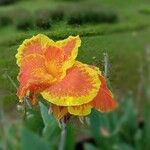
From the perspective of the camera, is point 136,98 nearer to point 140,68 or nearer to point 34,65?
point 140,68

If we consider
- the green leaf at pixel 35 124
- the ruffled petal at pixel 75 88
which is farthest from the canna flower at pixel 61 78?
the green leaf at pixel 35 124

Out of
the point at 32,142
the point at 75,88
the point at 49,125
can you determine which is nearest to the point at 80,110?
the point at 75,88

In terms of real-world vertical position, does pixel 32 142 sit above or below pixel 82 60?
below

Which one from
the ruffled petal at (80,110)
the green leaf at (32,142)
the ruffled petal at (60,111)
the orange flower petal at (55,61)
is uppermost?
the orange flower petal at (55,61)

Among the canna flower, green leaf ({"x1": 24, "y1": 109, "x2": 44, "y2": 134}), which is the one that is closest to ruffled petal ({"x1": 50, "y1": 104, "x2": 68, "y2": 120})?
the canna flower

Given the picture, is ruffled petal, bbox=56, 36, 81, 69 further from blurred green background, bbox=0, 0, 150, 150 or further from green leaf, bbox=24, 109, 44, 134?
green leaf, bbox=24, 109, 44, 134

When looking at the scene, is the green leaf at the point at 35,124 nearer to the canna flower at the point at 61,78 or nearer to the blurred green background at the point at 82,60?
the blurred green background at the point at 82,60

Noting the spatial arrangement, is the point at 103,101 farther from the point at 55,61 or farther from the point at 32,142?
the point at 32,142
